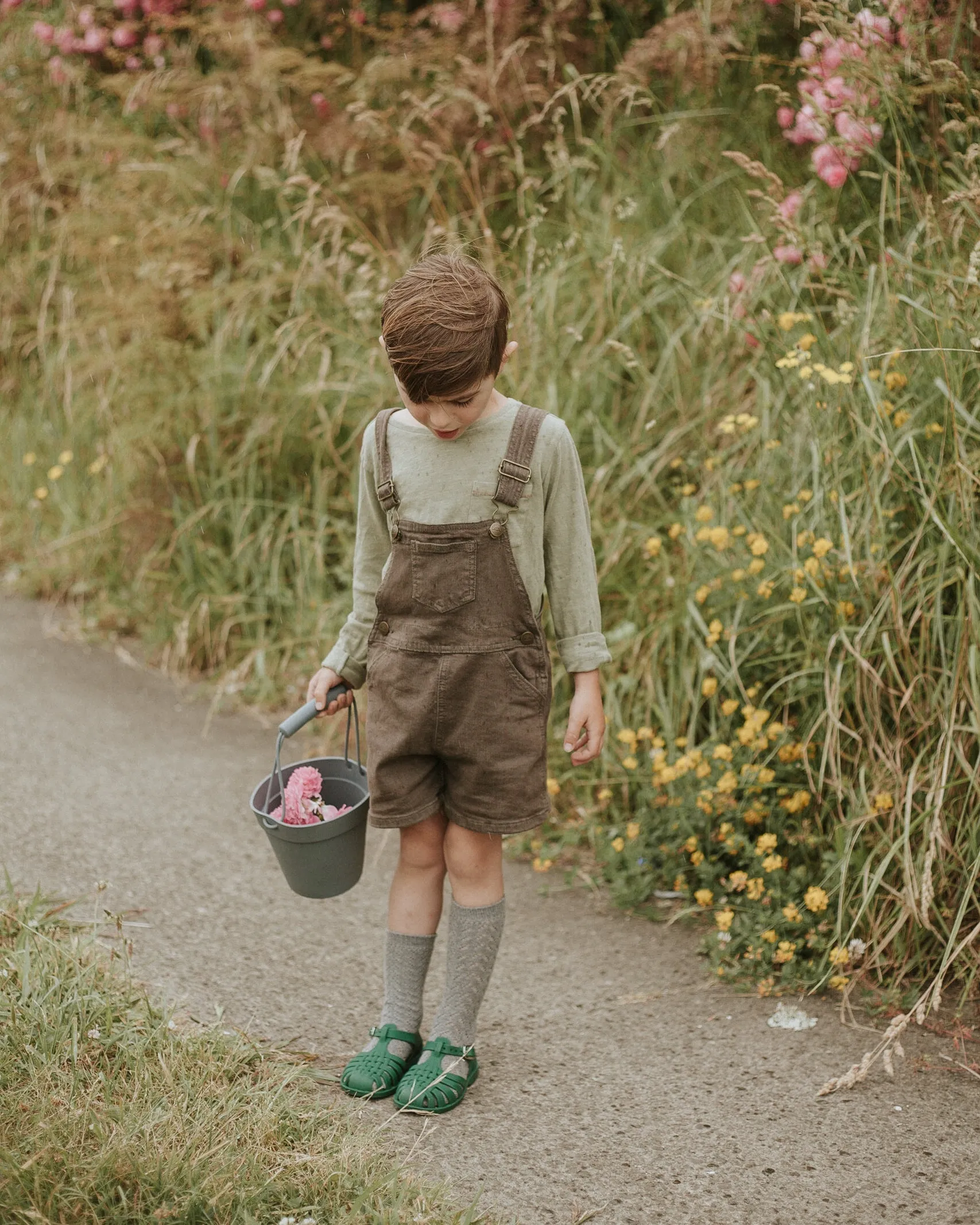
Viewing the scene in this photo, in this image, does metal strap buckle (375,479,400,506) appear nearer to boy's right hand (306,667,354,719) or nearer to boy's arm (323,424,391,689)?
boy's arm (323,424,391,689)

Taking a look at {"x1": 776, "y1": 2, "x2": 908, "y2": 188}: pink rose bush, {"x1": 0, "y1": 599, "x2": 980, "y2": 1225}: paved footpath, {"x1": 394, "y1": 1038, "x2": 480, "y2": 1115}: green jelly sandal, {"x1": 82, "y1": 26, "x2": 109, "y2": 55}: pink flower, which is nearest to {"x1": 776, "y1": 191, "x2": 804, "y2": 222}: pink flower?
{"x1": 776, "y1": 2, "x2": 908, "y2": 188}: pink rose bush

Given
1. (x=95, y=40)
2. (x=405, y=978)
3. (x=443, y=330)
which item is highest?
(x=95, y=40)

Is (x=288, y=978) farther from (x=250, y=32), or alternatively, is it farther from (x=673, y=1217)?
Result: (x=250, y=32)

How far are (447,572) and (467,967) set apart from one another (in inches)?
31.6

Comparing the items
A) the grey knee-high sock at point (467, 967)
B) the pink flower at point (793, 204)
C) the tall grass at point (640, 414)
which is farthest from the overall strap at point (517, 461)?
the pink flower at point (793, 204)

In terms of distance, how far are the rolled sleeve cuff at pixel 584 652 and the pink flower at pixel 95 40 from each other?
5.09 metres

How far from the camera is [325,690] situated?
8.34ft

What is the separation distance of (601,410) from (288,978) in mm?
2040

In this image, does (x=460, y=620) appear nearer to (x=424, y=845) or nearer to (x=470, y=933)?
(x=424, y=845)

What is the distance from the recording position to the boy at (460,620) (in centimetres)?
228

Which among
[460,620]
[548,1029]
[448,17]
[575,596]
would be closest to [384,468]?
[460,620]

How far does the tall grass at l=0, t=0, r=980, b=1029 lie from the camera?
3.00 metres

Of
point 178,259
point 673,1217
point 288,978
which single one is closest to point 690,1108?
point 673,1217

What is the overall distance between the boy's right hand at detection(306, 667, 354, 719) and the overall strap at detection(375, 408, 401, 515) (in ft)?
1.17
